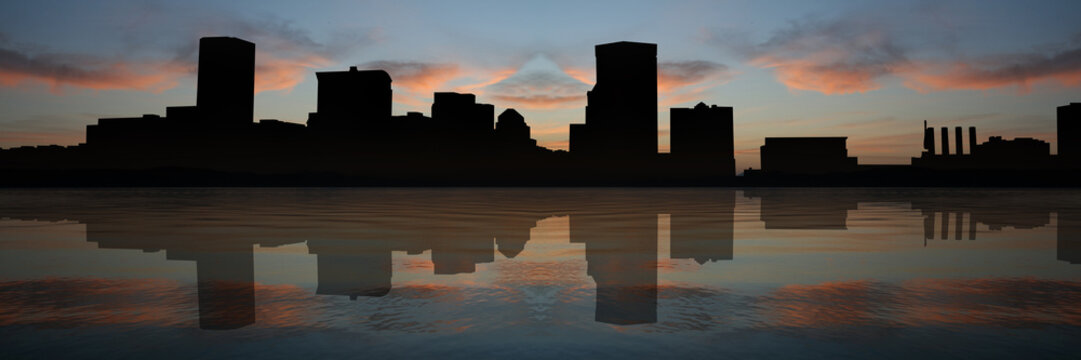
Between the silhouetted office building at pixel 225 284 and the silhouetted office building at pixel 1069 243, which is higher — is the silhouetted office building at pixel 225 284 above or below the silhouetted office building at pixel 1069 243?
below

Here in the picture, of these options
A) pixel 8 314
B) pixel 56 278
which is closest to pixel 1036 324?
pixel 8 314

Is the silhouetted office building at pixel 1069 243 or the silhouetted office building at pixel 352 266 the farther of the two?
the silhouetted office building at pixel 1069 243

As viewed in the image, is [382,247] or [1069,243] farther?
[1069,243]

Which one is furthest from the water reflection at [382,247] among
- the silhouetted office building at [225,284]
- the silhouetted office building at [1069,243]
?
the silhouetted office building at [1069,243]

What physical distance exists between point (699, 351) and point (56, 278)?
25.9ft

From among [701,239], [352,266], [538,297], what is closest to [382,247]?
[352,266]

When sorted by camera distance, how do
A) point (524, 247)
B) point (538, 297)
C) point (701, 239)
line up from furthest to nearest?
point (701, 239) → point (524, 247) → point (538, 297)

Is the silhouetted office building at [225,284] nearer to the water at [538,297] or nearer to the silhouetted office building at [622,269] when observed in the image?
the water at [538,297]

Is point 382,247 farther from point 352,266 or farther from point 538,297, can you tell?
point 538,297

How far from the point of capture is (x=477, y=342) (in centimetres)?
513

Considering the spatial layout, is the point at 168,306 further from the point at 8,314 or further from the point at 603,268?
the point at 603,268

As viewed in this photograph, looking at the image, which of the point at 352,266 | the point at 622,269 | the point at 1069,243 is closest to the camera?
the point at 622,269

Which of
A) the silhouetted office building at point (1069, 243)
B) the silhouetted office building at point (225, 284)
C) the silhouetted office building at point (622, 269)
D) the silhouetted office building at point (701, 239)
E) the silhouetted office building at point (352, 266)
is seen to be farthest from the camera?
the silhouetted office building at point (701, 239)

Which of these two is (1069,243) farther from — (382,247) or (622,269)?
(382,247)
